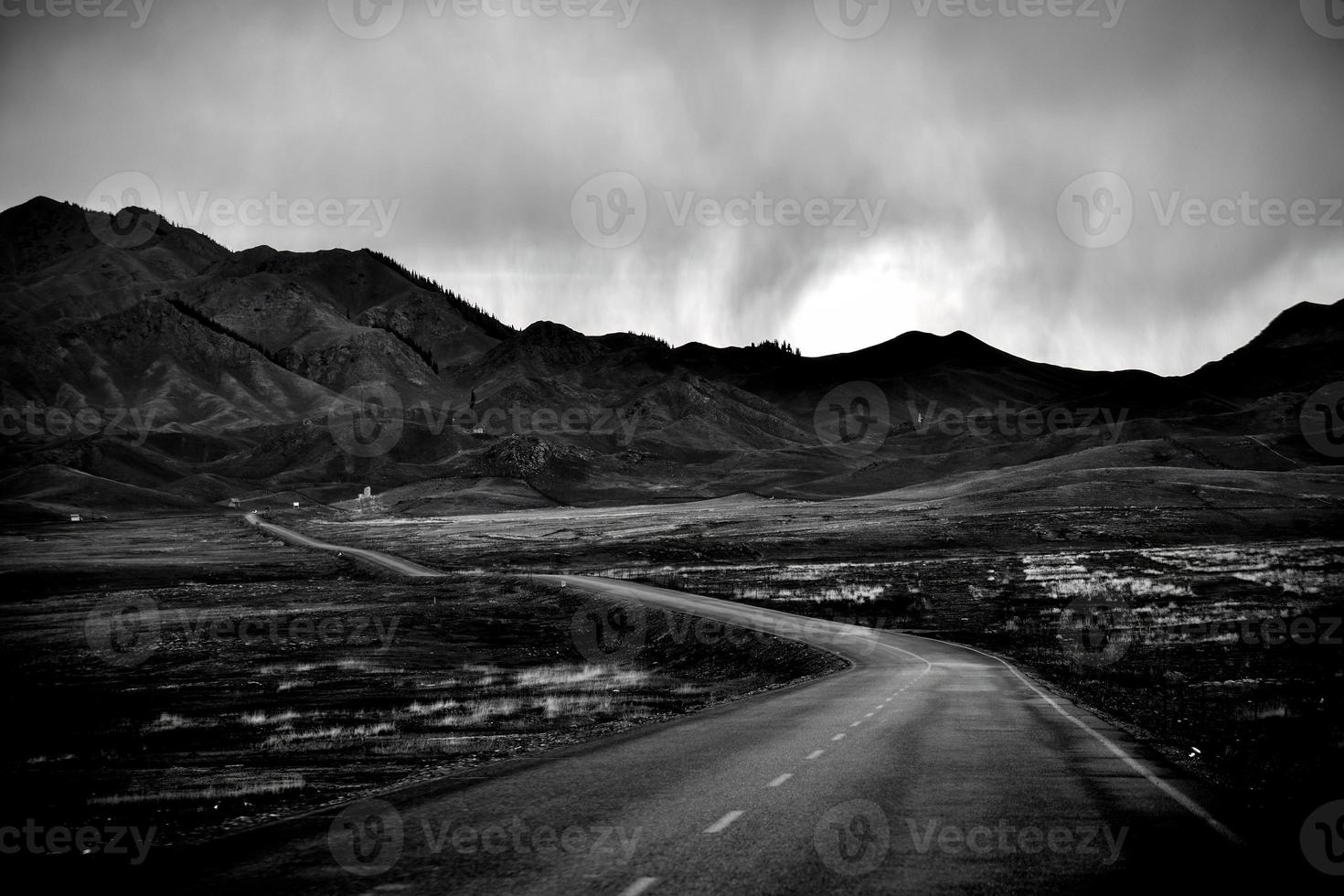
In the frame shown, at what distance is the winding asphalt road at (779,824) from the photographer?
9.42 meters

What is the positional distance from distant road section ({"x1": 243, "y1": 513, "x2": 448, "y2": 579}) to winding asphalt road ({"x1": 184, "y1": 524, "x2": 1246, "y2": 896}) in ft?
240

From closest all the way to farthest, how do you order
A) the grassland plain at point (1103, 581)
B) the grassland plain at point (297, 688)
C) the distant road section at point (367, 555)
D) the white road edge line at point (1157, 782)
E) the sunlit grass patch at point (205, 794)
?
1. the white road edge line at point (1157, 782)
2. the sunlit grass patch at point (205, 794)
3. the grassland plain at point (297, 688)
4. the grassland plain at point (1103, 581)
5. the distant road section at point (367, 555)

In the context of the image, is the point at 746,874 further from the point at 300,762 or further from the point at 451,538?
the point at 451,538

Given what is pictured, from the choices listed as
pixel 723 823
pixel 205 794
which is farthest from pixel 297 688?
pixel 723 823

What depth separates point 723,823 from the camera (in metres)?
11.5

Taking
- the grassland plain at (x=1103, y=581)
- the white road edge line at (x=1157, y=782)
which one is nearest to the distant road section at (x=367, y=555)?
the grassland plain at (x=1103, y=581)

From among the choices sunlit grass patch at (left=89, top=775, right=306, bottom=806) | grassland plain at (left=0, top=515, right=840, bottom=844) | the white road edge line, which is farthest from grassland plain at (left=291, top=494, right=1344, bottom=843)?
sunlit grass patch at (left=89, top=775, right=306, bottom=806)

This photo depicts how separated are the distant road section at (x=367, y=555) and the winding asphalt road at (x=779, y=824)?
7304 cm

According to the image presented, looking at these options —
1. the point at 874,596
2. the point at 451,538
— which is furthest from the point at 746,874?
the point at 451,538

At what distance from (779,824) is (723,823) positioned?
2.09 feet

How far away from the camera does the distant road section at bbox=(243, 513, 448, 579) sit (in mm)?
92688

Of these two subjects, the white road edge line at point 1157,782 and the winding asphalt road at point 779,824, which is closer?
the winding asphalt road at point 779,824

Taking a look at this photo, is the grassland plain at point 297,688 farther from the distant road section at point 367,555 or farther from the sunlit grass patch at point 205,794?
the distant road section at point 367,555

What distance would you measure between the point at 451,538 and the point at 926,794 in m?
137
